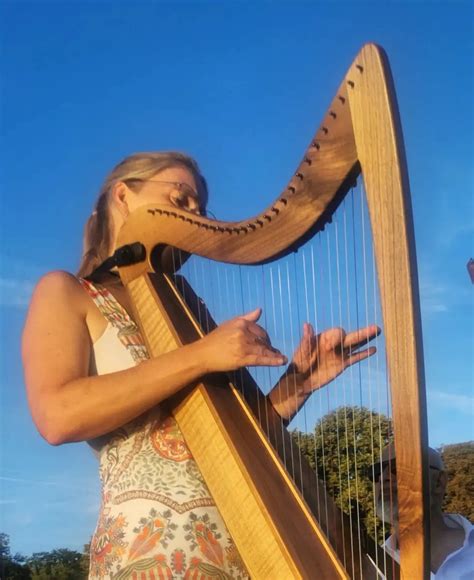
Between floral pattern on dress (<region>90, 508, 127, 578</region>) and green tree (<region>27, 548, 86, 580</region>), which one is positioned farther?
green tree (<region>27, 548, 86, 580</region>)

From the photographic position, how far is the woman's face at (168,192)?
8.60 ft

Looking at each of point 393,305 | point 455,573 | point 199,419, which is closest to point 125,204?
point 199,419

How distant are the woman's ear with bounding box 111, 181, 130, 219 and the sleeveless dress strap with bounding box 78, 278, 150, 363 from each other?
0.95ft

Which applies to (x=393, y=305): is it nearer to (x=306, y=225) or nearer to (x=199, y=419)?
(x=306, y=225)

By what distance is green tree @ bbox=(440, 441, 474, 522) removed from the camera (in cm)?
1053

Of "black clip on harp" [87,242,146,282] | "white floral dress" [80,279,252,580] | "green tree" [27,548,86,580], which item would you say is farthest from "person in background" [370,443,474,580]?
"green tree" [27,548,86,580]

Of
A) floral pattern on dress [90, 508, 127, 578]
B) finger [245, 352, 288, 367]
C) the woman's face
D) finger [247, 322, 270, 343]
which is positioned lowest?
floral pattern on dress [90, 508, 127, 578]

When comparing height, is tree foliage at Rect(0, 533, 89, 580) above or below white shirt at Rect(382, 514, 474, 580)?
above

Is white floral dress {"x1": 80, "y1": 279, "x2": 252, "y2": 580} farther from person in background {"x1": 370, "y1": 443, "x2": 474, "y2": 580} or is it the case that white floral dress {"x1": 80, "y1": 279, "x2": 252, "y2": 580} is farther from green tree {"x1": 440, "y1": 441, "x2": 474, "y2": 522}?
green tree {"x1": 440, "y1": 441, "x2": 474, "y2": 522}

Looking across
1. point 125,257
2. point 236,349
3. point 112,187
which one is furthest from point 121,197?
point 236,349

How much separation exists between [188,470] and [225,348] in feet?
0.95

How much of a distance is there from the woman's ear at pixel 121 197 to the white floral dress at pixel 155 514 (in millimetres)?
688

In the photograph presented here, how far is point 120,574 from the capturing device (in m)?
1.97

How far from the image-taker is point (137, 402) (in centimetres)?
207
